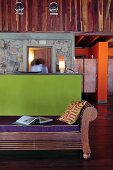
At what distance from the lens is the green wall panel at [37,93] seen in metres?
5.88

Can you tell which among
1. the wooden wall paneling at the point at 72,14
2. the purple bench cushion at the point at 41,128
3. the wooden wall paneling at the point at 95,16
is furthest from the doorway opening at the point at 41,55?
the purple bench cushion at the point at 41,128

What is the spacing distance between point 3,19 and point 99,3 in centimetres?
313

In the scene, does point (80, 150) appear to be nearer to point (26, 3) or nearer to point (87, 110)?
point (87, 110)

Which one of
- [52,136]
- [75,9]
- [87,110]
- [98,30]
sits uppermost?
[75,9]

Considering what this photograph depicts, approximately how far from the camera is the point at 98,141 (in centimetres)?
447

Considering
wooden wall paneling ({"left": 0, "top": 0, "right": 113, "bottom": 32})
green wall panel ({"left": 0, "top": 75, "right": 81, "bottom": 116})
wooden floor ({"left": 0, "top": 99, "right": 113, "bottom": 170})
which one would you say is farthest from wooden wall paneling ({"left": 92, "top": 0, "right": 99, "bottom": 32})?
wooden floor ({"left": 0, "top": 99, "right": 113, "bottom": 170})

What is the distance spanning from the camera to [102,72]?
Answer: 36.9 feet

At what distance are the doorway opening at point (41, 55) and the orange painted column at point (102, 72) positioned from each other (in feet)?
9.02

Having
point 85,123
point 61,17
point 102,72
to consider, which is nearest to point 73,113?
point 85,123

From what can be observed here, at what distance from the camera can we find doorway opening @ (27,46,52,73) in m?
9.19

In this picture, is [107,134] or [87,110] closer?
[87,110]

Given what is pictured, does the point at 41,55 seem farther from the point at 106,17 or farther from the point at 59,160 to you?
the point at 59,160

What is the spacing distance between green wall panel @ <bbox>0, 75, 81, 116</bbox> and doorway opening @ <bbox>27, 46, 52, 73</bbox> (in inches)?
129

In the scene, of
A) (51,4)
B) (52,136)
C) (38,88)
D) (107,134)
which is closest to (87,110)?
(52,136)
